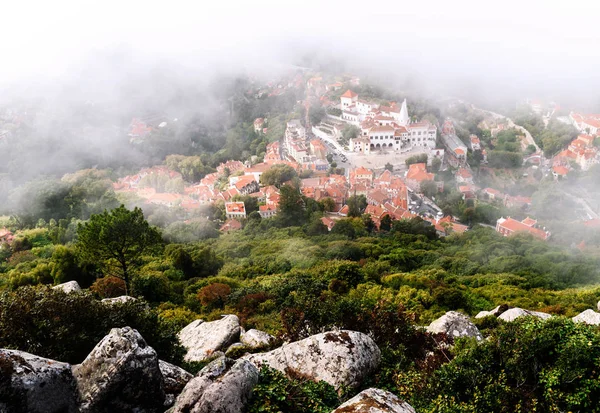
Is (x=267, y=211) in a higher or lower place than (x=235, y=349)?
lower

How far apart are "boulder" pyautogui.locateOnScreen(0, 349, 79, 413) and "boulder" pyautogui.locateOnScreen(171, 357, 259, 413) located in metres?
1.34

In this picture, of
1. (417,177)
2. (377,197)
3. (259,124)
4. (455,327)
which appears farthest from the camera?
(259,124)

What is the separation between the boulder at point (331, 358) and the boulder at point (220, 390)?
1088 millimetres

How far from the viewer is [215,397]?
215 inches

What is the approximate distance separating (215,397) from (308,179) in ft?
149

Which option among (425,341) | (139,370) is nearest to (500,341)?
(425,341)

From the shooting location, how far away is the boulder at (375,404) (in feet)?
17.6

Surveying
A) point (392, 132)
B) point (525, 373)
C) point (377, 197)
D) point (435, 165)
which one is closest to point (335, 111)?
point (392, 132)

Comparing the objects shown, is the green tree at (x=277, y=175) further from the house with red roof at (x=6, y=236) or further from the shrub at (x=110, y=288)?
the shrub at (x=110, y=288)

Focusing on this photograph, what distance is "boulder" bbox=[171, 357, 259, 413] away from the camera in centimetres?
545

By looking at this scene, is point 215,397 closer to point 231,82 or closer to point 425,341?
point 425,341

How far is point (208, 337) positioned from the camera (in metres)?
11.9

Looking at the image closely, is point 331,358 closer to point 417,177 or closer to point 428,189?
point 428,189

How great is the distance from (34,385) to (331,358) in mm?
4230
